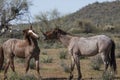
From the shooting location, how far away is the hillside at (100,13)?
82.8 metres

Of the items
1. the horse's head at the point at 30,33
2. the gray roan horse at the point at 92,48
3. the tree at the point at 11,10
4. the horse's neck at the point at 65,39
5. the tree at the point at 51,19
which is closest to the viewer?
the horse's head at the point at 30,33

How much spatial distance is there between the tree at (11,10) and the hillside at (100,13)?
44.6 metres

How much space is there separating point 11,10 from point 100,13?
186 feet

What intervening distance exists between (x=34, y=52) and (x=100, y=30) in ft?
173

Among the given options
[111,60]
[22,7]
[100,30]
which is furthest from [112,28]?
[111,60]

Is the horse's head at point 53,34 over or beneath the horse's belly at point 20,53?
over

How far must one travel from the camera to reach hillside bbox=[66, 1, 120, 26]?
82812 millimetres

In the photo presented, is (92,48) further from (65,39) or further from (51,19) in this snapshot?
(51,19)

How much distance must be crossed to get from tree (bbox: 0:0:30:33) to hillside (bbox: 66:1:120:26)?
4461 cm

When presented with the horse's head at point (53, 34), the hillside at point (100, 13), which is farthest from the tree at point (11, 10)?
the hillside at point (100, 13)

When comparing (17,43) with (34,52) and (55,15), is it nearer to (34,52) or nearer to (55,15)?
→ (34,52)

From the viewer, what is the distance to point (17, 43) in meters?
14.9

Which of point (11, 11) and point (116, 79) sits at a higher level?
point (11, 11)

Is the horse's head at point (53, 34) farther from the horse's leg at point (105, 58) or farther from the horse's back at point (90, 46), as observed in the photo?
the horse's leg at point (105, 58)
